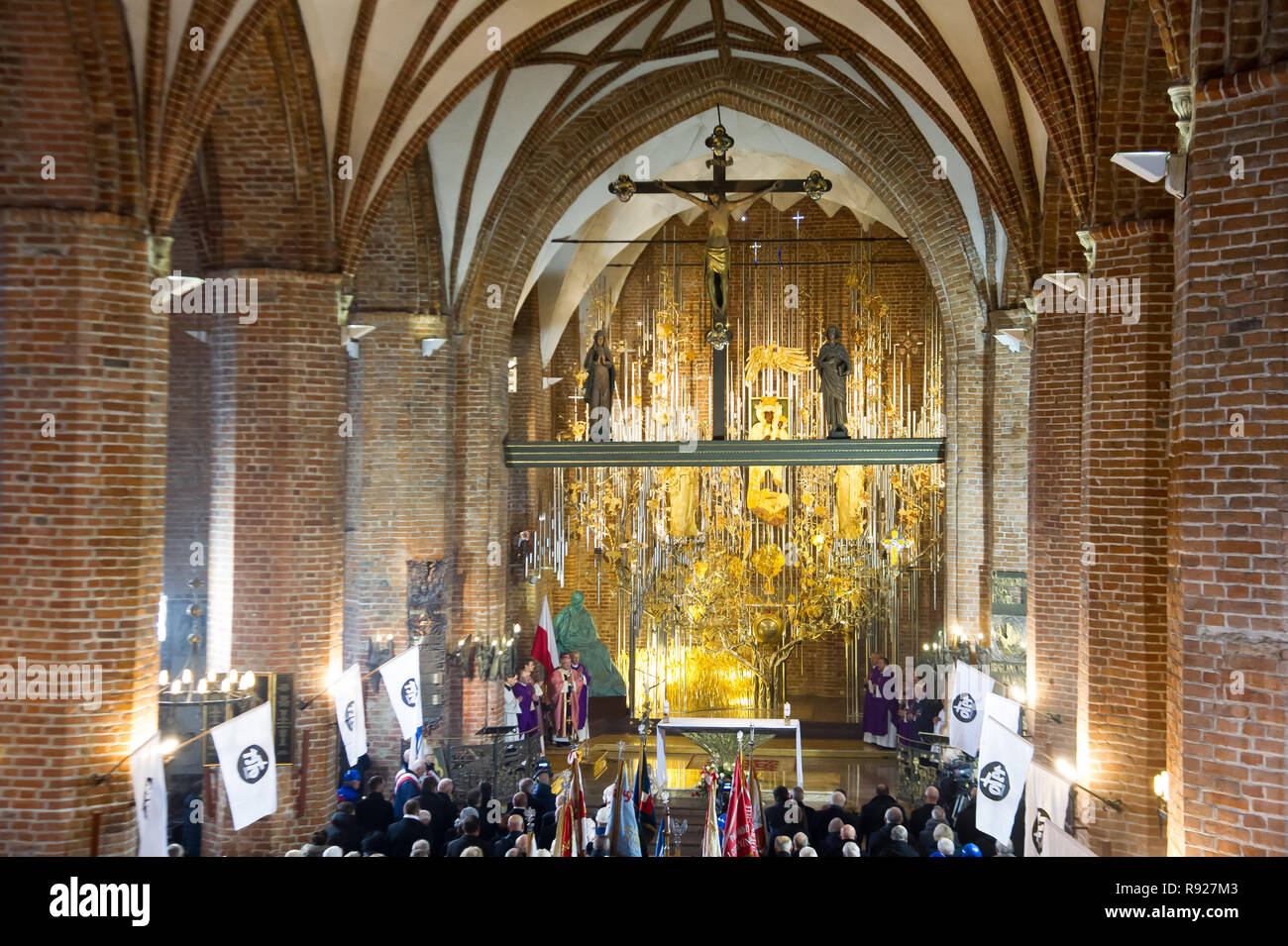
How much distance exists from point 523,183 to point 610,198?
326cm

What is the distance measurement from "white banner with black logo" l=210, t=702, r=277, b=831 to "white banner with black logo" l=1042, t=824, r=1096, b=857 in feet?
18.6

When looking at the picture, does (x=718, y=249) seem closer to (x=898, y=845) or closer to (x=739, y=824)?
(x=739, y=824)

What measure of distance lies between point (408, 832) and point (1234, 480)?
20.7 feet

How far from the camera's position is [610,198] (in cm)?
1908

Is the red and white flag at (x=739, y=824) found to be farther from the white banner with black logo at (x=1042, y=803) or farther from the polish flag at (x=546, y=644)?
the polish flag at (x=546, y=644)

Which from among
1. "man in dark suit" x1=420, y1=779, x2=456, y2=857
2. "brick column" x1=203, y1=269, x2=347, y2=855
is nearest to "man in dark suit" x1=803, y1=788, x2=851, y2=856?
"man in dark suit" x1=420, y1=779, x2=456, y2=857

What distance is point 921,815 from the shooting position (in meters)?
9.73

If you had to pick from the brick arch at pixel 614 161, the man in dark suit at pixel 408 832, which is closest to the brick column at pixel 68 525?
the man in dark suit at pixel 408 832

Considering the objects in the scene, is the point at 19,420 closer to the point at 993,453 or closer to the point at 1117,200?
the point at 1117,200

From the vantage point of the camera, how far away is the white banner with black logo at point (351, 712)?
1085 cm

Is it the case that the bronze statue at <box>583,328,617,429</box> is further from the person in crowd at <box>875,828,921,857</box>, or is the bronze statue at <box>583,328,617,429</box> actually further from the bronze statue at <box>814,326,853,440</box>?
the person in crowd at <box>875,828,921,857</box>

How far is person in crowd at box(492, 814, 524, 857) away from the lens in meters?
8.37

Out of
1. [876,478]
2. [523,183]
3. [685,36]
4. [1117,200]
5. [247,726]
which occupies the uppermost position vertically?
[685,36]
